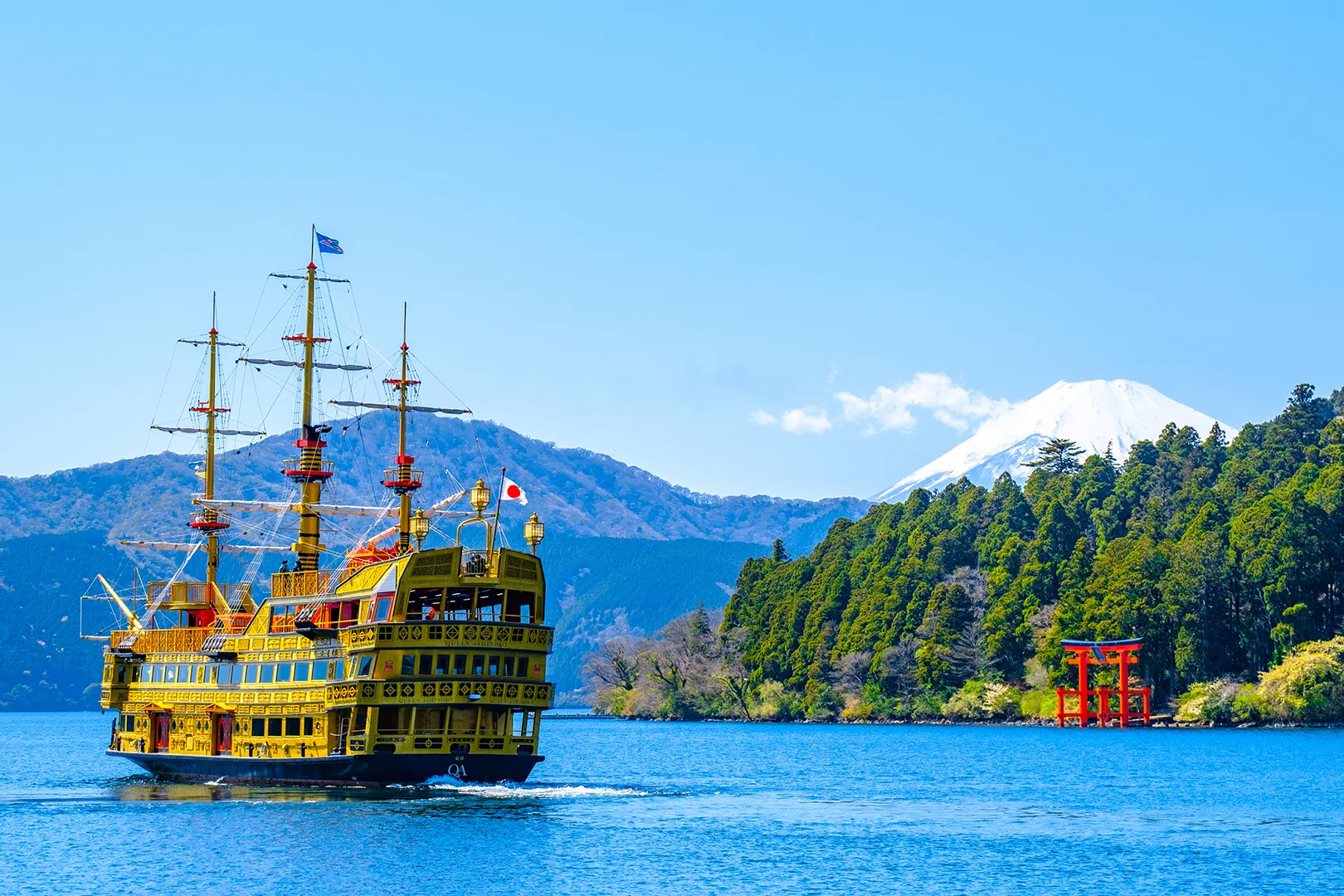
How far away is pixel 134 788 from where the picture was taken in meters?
71.9

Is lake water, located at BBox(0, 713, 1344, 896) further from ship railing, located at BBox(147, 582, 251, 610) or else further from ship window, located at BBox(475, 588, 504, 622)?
ship railing, located at BBox(147, 582, 251, 610)

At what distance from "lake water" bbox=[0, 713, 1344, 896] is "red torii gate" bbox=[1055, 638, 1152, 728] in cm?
3191

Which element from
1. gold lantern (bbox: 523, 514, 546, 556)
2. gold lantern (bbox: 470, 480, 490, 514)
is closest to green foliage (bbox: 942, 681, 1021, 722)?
gold lantern (bbox: 523, 514, 546, 556)

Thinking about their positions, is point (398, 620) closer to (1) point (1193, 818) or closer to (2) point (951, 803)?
(2) point (951, 803)

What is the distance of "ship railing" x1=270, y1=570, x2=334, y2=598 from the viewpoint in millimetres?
66688

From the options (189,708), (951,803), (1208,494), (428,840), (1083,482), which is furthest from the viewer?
(1083,482)

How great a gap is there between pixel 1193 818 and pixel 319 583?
31641 mm

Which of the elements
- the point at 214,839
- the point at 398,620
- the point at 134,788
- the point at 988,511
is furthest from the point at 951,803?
the point at 988,511

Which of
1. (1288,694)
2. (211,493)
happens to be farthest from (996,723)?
(211,493)

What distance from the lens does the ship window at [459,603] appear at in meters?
62.2

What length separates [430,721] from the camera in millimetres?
62250

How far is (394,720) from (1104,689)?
7117 centimetres

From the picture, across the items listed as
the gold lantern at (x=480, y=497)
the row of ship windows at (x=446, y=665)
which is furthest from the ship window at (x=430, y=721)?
the gold lantern at (x=480, y=497)

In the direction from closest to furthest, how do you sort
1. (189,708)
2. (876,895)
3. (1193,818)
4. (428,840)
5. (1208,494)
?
(876,895), (428,840), (1193,818), (189,708), (1208,494)
